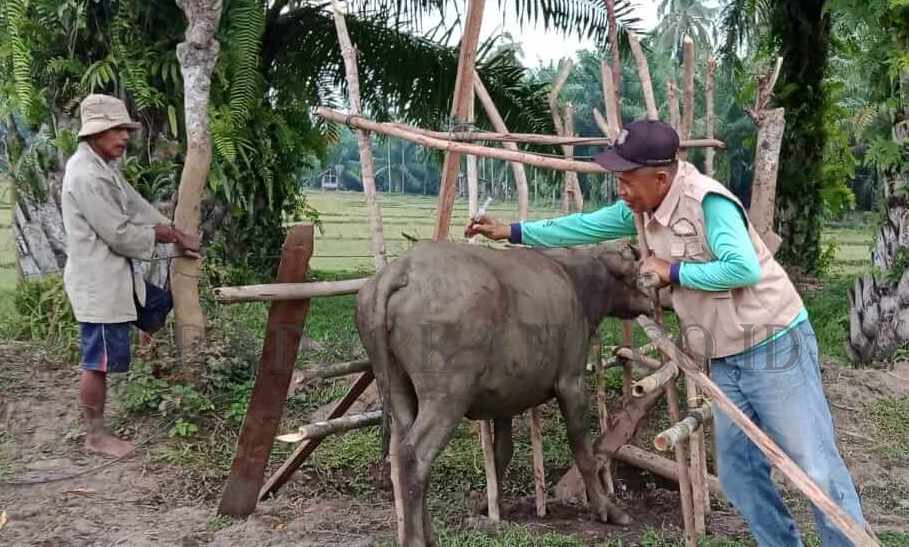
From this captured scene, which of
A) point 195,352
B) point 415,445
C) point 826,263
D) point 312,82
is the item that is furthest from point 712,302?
point 826,263

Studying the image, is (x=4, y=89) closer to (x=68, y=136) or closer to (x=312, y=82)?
(x=68, y=136)

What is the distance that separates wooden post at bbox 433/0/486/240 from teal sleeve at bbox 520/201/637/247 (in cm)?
72

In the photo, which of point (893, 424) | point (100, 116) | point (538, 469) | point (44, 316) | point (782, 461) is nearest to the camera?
point (782, 461)

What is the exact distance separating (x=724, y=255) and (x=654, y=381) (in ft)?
2.42

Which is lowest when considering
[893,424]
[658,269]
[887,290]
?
[893,424]

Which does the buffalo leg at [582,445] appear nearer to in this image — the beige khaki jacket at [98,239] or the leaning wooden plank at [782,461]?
the leaning wooden plank at [782,461]

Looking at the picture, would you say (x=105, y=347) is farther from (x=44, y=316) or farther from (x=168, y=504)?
(x=44, y=316)

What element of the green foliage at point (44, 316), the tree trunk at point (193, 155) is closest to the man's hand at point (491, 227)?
the tree trunk at point (193, 155)

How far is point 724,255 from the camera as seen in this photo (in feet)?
11.0

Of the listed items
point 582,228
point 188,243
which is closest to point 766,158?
point 582,228

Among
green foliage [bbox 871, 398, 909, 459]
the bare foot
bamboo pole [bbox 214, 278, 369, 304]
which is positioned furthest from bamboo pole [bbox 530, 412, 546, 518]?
green foliage [bbox 871, 398, 909, 459]

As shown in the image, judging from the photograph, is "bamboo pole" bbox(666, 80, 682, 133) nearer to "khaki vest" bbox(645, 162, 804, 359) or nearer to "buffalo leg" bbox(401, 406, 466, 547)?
"khaki vest" bbox(645, 162, 804, 359)

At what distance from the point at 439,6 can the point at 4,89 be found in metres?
4.13

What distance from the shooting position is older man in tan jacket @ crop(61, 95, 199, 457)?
5211mm
